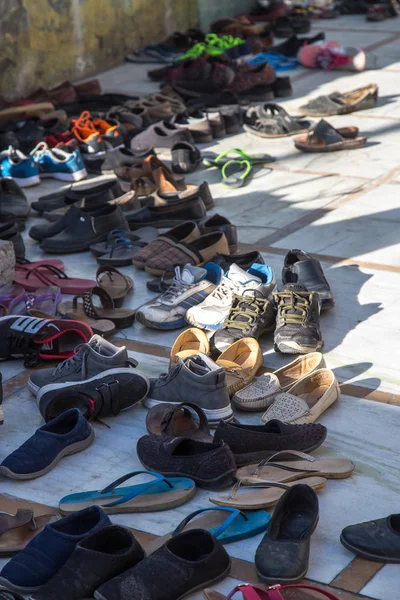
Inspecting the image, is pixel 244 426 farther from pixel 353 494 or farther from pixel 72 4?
pixel 72 4

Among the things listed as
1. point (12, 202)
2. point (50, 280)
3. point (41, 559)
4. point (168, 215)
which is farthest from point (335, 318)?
point (12, 202)

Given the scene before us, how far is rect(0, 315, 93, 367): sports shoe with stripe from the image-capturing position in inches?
141

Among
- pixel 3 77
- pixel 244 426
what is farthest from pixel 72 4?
pixel 244 426

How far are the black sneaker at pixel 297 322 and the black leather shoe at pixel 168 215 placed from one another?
1.24 m

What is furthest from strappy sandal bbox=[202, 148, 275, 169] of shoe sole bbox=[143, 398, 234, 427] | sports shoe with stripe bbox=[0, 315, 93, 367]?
shoe sole bbox=[143, 398, 234, 427]

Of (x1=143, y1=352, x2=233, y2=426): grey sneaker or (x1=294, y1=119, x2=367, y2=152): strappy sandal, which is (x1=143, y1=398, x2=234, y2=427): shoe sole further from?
(x1=294, y1=119, x2=367, y2=152): strappy sandal

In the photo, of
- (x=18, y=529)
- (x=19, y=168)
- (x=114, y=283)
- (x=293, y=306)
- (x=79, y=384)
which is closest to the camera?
(x=18, y=529)

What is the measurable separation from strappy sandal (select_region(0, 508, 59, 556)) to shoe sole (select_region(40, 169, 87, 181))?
3.52m

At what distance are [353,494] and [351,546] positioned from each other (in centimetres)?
30

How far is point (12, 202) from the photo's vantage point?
5.22m

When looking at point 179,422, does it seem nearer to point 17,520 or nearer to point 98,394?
point 98,394

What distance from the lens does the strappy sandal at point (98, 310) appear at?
3.92 meters

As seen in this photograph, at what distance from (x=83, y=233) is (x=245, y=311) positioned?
1.30 metres

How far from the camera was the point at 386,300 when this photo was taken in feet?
13.3
